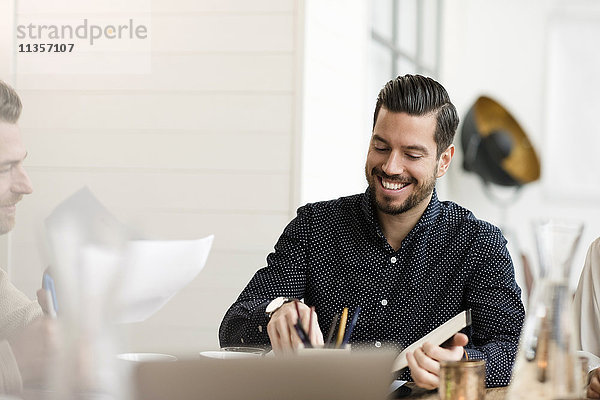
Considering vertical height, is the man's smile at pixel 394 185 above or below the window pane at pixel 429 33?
below

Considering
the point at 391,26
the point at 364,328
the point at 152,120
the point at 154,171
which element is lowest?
the point at 364,328

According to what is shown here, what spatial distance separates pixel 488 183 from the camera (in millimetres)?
5695

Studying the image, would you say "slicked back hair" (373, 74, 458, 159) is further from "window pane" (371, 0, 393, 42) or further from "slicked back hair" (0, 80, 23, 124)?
"window pane" (371, 0, 393, 42)

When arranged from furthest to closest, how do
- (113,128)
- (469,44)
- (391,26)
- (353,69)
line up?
1. (469,44)
2. (391,26)
3. (353,69)
4. (113,128)

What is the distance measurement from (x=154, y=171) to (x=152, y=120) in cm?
17

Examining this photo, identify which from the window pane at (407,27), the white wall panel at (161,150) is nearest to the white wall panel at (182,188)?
the white wall panel at (161,150)

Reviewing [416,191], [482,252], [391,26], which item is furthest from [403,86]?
[391,26]

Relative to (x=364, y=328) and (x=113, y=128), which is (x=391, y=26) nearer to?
(x=113, y=128)

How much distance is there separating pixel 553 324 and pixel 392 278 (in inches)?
37.4

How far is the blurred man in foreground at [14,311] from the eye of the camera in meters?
1.03

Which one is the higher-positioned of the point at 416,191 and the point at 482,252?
the point at 416,191

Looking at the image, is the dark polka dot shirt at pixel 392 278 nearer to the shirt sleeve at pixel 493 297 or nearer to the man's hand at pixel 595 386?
the shirt sleeve at pixel 493 297

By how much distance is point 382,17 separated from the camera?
450cm

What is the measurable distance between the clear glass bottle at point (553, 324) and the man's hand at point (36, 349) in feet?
1.89
